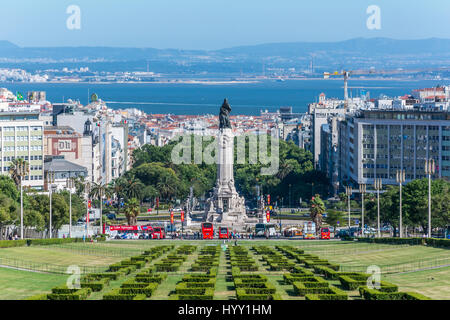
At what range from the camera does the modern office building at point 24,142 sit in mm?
126125

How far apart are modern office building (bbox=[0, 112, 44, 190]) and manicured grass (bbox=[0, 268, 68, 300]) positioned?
70449mm

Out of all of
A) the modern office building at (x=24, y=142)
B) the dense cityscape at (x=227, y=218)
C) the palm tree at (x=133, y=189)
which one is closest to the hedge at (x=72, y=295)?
the dense cityscape at (x=227, y=218)

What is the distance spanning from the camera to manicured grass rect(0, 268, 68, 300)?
1914 inches

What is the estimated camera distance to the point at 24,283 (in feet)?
172

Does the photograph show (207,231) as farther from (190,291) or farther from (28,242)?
(190,291)

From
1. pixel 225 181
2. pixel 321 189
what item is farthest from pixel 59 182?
pixel 321 189

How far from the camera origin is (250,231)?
4557 inches

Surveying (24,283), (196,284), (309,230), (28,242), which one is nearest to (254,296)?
(196,284)

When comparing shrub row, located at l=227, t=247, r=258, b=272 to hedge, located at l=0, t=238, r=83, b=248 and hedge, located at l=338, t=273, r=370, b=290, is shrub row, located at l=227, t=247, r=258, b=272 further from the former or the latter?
hedge, located at l=0, t=238, r=83, b=248

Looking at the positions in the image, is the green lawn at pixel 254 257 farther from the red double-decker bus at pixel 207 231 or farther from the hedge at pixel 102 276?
the red double-decker bus at pixel 207 231

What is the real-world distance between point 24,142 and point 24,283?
253 feet

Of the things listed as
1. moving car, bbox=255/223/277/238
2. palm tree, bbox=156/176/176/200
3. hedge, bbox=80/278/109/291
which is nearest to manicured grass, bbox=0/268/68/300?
hedge, bbox=80/278/109/291
